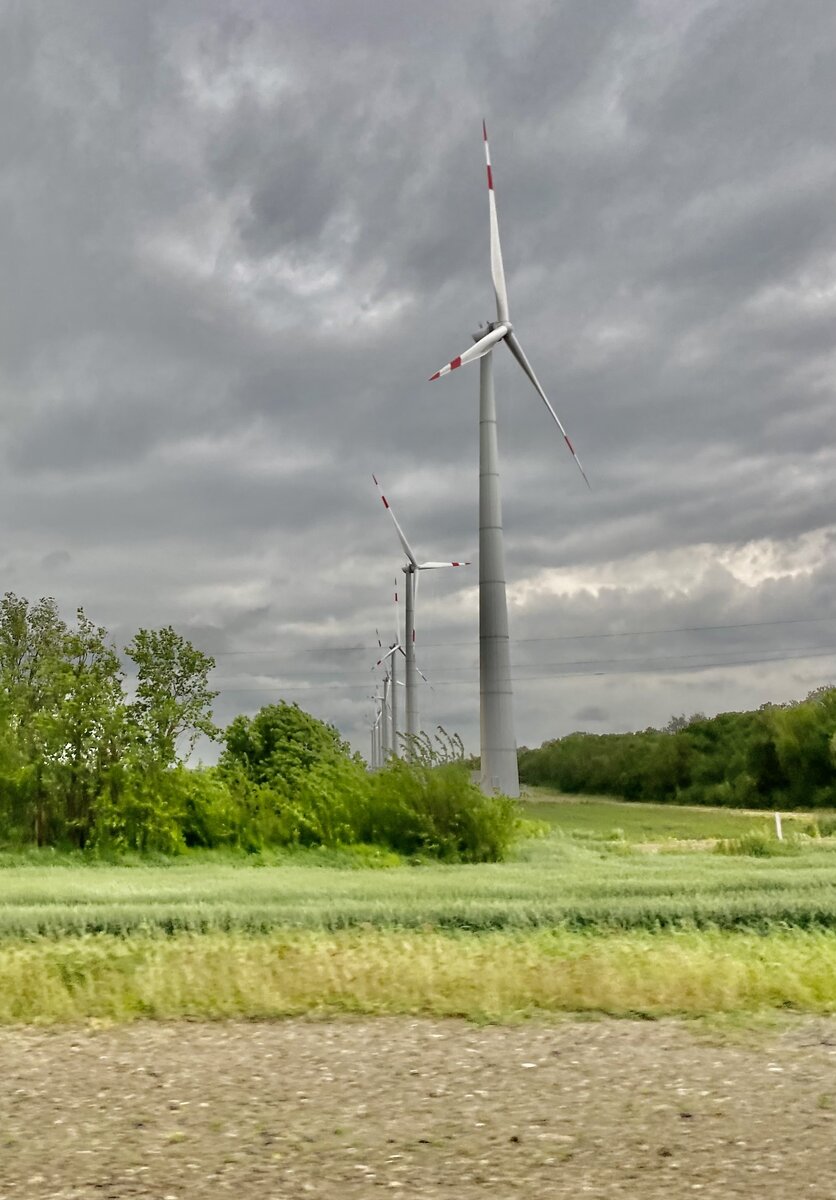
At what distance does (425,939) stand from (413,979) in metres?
2.25

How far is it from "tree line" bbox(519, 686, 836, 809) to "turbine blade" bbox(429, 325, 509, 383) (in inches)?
923

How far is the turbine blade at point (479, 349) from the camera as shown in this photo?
3447 centimetres

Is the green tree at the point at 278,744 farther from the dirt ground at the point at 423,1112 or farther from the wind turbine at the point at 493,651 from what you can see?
the dirt ground at the point at 423,1112

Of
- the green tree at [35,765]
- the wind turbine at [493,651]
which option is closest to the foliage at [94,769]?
the green tree at [35,765]

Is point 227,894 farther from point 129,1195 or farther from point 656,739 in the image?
point 656,739

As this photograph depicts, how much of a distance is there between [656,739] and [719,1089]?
63634 millimetres

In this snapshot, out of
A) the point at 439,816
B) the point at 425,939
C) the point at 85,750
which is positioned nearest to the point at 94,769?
the point at 85,750

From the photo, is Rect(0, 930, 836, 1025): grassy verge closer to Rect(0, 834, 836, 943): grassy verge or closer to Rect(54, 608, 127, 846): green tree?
Rect(0, 834, 836, 943): grassy verge

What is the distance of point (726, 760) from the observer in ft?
201

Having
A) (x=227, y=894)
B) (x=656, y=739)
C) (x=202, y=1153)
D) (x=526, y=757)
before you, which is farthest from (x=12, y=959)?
(x=526, y=757)

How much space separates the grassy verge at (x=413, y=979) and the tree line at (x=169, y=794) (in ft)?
33.9

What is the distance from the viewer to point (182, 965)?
33.7 ft

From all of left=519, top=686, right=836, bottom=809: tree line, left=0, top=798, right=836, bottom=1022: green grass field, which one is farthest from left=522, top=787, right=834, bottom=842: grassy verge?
left=519, top=686, right=836, bottom=809: tree line

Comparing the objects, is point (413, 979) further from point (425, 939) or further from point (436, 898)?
point (436, 898)
